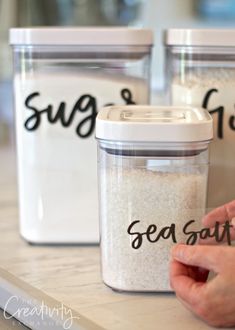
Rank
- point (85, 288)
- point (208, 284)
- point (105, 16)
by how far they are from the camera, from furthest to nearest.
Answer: point (105, 16) → point (85, 288) → point (208, 284)

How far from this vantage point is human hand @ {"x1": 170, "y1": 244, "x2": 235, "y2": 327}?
505 millimetres

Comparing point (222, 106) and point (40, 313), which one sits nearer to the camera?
point (40, 313)

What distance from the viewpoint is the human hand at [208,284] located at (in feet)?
1.66

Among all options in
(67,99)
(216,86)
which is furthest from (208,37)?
(67,99)

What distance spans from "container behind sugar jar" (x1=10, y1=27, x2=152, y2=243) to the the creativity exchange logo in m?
0.16

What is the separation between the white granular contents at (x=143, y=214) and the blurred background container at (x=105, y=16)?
32.2 inches

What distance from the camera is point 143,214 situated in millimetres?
572

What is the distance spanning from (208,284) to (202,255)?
0.08 feet

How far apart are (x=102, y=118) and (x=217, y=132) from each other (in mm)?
154

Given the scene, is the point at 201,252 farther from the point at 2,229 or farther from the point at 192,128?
the point at 2,229

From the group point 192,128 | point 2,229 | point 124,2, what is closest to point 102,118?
point 192,128

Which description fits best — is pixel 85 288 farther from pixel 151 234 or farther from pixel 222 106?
pixel 222 106

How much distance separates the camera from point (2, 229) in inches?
31.9

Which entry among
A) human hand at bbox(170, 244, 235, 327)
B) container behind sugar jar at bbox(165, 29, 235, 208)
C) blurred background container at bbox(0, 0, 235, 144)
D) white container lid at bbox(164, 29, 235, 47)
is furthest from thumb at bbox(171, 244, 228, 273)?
blurred background container at bbox(0, 0, 235, 144)
